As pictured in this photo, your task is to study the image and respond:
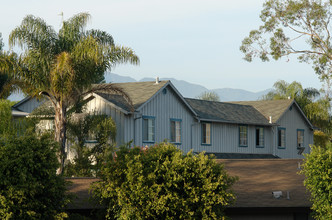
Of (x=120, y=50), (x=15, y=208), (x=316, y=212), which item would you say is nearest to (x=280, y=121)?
(x=120, y=50)

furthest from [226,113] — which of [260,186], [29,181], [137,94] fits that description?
[29,181]

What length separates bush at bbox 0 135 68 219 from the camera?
49.7ft

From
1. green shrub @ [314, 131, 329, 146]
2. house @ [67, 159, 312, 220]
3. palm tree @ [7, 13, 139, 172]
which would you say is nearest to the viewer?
house @ [67, 159, 312, 220]

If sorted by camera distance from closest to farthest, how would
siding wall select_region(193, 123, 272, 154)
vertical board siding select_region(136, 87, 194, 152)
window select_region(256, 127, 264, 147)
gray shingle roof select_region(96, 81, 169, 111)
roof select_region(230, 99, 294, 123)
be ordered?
gray shingle roof select_region(96, 81, 169, 111), vertical board siding select_region(136, 87, 194, 152), siding wall select_region(193, 123, 272, 154), window select_region(256, 127, 264, 147), roof select_region(230, 99, 294, 123)

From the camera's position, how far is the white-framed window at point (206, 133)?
40.0m

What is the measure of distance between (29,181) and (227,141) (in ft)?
92.2

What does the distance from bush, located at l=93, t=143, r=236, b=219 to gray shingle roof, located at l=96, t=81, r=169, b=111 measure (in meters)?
16.0

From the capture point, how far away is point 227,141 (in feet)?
139

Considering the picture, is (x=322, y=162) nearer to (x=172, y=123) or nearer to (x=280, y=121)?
(x=172, y=123)

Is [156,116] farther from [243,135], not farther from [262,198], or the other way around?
[262,198]

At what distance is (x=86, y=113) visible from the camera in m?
33.4

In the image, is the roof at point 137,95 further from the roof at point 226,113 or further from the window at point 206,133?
the roof at point 226,113

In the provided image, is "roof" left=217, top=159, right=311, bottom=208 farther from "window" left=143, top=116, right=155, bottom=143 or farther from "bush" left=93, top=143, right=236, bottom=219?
"window" left=143, top=116, right=155, bottom=143

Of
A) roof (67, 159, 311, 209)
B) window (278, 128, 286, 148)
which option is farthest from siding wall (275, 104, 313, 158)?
roof (67, 159, 311, 209)
